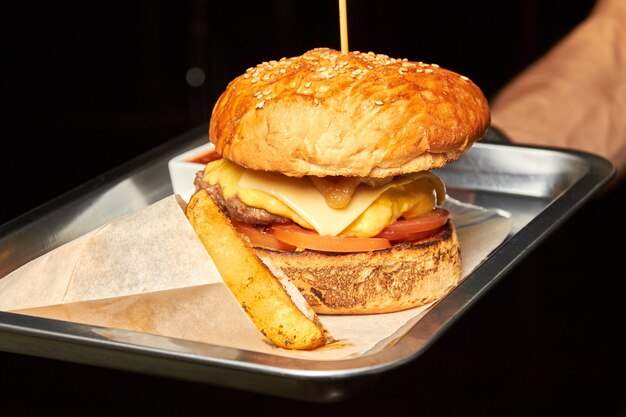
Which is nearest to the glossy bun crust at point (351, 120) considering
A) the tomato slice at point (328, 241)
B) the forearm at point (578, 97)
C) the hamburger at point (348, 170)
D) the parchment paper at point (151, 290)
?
the hamburger at point (348, 170)

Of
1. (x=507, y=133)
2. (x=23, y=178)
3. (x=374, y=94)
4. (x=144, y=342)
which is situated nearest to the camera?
(x=144, y=342)

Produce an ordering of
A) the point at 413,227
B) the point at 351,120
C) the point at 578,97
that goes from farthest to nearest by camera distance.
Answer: the point at 578,97, the point at 413,227, the point at 351,120

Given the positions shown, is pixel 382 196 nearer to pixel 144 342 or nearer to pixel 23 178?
pixel 144 342

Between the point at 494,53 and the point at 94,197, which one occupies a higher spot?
the point at 94,197

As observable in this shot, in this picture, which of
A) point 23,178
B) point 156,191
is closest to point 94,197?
point 156,191

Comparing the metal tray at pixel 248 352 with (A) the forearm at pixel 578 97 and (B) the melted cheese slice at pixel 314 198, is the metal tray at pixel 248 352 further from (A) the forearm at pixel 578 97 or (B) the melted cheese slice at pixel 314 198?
(B) the melted cheese slice at pixel 314 198

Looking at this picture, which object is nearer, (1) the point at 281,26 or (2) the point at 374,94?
(2) the point at 374,94

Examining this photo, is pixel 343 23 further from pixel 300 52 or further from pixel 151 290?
pixel 300 52

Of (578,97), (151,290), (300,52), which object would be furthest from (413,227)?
(300,52)
